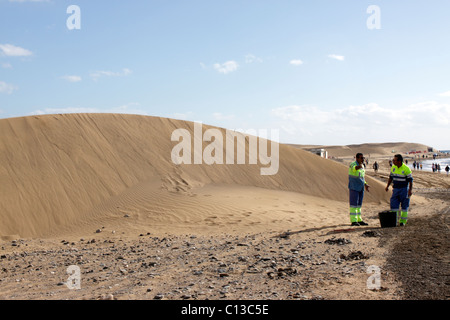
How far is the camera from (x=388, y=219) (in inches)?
332

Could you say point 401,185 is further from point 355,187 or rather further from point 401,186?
point 355,187

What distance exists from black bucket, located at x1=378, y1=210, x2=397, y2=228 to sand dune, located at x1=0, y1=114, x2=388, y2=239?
1839 mm

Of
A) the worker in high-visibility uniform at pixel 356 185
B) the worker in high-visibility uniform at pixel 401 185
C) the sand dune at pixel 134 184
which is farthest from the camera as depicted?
the sand dune at pixel 134 184

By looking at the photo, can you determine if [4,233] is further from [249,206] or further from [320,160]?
[320,160]

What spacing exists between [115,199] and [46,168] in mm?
2632

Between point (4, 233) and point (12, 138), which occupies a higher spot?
point (12, 138)

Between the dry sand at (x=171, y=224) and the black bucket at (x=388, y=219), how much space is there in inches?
14.5

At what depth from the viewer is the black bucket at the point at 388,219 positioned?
840 centimetres

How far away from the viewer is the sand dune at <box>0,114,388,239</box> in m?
9.85

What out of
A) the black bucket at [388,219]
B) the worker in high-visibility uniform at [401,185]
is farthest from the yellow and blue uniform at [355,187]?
the worker in high-visibility uniform at [401,185]

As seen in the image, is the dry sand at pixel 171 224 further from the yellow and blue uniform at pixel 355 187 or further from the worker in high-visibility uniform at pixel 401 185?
the worker in high-visibility uniform at pixel 401 185

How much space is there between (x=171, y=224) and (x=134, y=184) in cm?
326

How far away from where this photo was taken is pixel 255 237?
25.8 feet
